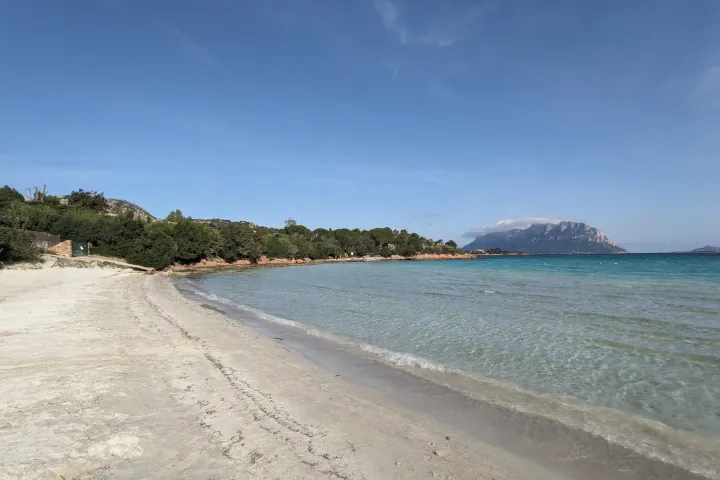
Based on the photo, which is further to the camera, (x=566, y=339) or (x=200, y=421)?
(x=566, y=339)

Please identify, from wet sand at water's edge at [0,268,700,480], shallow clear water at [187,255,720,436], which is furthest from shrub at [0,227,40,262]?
wet sand at water's edge at [0,268,700,480]

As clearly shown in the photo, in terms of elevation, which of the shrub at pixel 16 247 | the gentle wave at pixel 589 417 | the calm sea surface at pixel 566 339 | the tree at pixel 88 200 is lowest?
the gentle wave at pixel 589 417

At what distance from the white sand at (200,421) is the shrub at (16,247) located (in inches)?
990

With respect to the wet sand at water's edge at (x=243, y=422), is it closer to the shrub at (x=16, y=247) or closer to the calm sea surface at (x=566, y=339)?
the calm sea surface at (x=566, y=339)

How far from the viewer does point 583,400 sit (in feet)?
21.9

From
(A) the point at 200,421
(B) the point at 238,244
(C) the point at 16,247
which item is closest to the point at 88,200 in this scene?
(B) the point at 238,244

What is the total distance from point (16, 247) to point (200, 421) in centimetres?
3436

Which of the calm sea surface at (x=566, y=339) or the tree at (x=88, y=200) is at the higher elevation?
A: the tree at (x=88, y=200)

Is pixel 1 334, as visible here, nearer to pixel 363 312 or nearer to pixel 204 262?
pixel 363 312

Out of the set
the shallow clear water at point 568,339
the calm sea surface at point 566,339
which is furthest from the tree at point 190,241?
the calm sea surface at point 566,339

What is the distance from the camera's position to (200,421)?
16.5ft

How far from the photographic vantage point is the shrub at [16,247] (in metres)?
27.5

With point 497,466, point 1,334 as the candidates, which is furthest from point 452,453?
point 1,334

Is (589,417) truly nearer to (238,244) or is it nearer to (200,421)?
(200,421)
